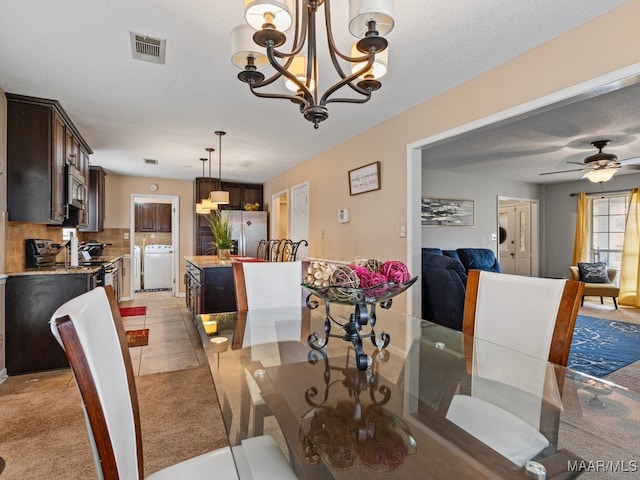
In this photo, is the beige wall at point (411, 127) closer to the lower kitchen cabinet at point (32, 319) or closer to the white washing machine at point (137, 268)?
the lower kitchen cabinet at point (32, 319)

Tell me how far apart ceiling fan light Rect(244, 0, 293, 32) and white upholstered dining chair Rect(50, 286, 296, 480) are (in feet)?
3.59

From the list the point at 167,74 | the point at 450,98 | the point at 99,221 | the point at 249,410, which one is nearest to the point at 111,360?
the point at 249,410

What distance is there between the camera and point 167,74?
2543mm

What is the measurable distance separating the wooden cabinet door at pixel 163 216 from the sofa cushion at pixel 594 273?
334 inches

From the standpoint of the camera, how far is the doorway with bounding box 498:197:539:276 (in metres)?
7.59

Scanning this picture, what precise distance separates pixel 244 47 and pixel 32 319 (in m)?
2.97

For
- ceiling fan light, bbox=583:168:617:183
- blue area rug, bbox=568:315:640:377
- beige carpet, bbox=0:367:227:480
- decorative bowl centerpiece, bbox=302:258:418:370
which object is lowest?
beige carpet, bbox=0:367:227:480

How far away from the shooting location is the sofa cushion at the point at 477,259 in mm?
5772

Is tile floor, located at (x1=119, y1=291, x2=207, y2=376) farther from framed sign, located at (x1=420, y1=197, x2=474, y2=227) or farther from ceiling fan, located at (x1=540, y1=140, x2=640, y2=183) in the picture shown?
ceiling fan, located at (x1=540, y1=140, x2=640, y2=183)

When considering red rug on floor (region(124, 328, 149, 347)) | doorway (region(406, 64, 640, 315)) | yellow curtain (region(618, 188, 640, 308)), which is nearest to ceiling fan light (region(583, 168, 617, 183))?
yellow curtain (region(618, 188, 640, 308))

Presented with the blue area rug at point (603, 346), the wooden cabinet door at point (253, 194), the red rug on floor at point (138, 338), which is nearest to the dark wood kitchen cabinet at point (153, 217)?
the wooden cabinet door at point (253, 194)

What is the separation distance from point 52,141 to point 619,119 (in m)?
5.55

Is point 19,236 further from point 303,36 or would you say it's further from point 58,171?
point 303,36

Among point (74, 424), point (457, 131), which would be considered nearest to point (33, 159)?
point (74, 424)
